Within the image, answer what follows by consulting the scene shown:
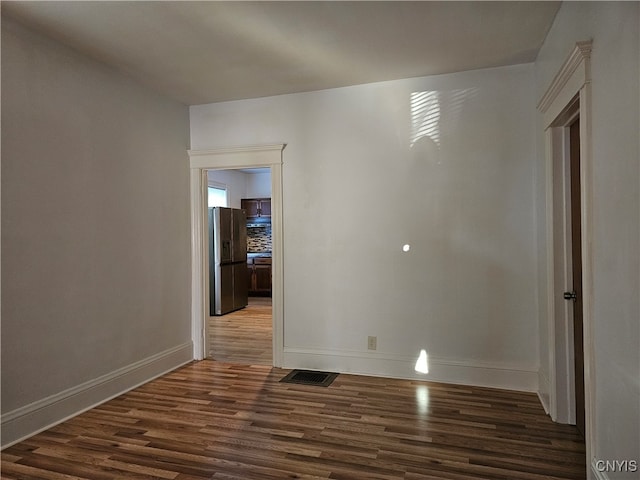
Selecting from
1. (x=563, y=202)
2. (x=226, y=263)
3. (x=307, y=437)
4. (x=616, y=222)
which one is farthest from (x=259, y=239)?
(x=616, y=222)

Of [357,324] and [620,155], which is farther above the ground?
[620,155]

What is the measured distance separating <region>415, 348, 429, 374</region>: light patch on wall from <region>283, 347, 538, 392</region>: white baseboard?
26mm

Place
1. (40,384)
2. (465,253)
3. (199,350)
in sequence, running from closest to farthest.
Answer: (40,384) < (465,253) < (199,350)

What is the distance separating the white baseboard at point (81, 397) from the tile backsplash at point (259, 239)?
210 inches

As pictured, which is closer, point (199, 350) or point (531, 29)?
point (531, 29)

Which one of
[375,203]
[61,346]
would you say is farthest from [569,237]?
[61,346]

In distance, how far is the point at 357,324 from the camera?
3777mm

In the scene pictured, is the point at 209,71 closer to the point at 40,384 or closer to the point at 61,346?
the point at 61,346

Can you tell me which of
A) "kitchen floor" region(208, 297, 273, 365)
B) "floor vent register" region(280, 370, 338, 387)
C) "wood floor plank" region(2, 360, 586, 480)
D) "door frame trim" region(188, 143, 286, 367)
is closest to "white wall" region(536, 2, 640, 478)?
"wood floor plank" region(2, 360, 586, 480)

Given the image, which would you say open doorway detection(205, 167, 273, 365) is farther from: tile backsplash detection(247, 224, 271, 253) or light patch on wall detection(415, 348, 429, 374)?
light patch on wall detection(415, 348, 429, 374)

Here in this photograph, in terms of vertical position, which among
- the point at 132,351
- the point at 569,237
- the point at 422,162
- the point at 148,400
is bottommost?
the point at 148,400

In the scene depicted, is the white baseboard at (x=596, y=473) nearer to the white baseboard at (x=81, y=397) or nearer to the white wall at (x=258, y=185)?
the white baseboard at (x=81, y=397)

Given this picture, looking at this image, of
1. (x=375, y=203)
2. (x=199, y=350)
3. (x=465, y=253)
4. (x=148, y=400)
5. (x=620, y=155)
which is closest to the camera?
(x=620, y=155)

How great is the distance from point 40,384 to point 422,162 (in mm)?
3255
